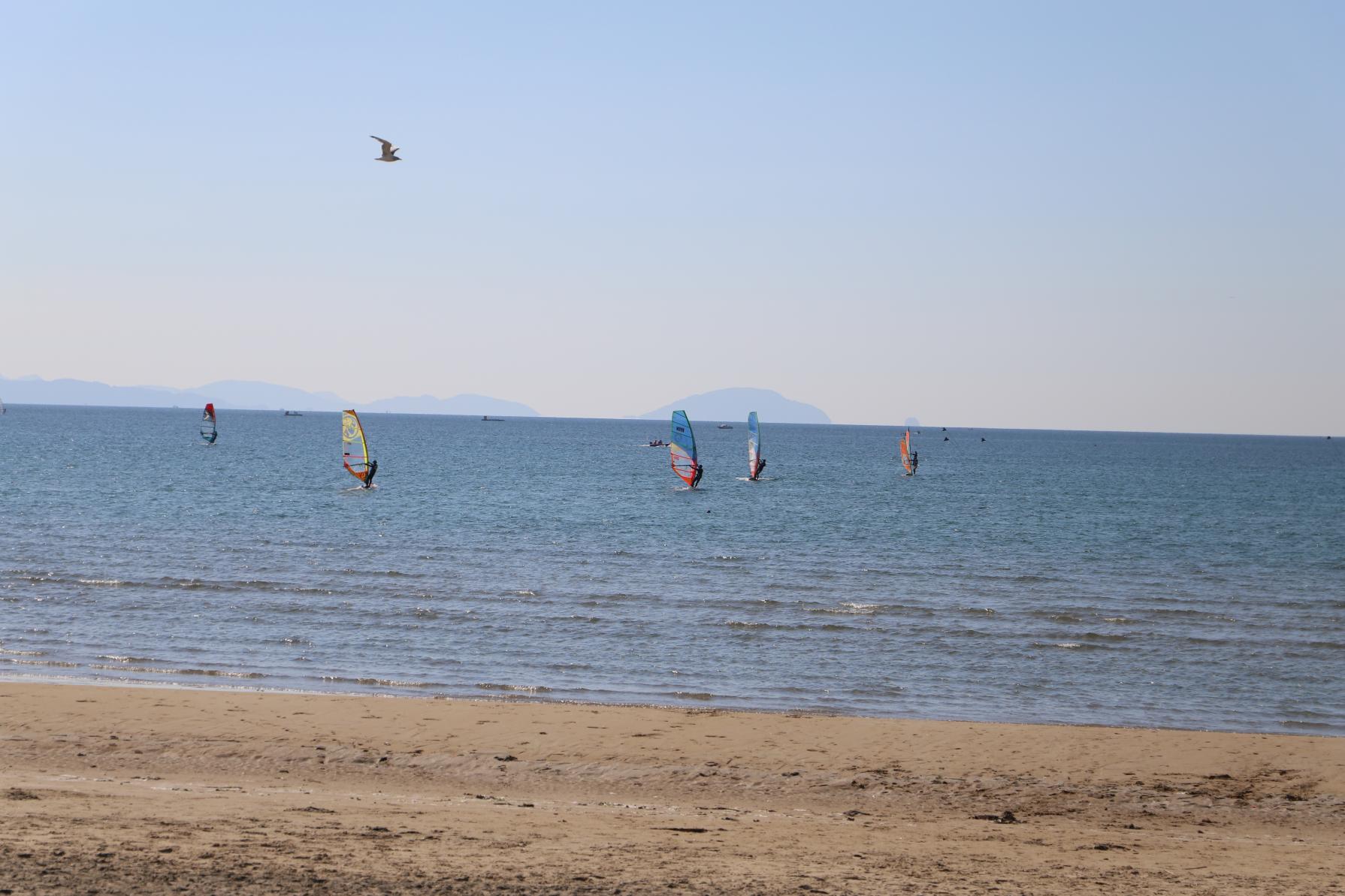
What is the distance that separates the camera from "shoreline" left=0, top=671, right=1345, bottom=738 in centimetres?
1478

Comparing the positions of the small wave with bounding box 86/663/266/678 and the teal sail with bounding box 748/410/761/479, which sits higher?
the teal sail with bounding box 748/410/761/479

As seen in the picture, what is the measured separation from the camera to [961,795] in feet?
37.1

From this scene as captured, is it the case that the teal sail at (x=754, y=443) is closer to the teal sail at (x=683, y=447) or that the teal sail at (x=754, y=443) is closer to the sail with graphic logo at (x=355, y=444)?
the teal sail at (x=683, y=447)

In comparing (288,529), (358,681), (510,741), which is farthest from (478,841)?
(288,529)

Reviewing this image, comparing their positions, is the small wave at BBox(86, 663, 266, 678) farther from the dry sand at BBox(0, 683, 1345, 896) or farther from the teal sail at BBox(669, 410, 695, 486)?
the teal sail at BBox(669, 410, 695, 486)

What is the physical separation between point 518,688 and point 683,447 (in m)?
41.7

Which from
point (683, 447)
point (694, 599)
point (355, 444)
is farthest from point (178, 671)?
point (355, 444)

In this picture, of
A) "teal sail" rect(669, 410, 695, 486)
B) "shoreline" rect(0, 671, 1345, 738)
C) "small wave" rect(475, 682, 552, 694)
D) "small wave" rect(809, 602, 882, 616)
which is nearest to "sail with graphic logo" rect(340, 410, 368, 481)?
"teal sail" rect(669, 410, 695, 486)

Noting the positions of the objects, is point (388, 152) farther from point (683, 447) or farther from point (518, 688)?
point (683, 447)

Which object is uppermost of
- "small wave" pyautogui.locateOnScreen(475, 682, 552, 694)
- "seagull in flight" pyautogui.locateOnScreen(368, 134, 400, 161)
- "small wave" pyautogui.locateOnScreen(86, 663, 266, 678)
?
"seagull in flight" pyautogui.locateOnScreen(368, 134, 400, 161)

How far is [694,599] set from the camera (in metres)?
24.5

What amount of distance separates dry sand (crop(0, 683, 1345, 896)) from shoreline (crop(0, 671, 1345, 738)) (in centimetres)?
34

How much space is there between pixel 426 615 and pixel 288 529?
16.4 m

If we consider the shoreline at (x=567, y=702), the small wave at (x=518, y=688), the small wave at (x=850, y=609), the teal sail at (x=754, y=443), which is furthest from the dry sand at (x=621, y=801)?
the teal sail at (x=754, y=443)
